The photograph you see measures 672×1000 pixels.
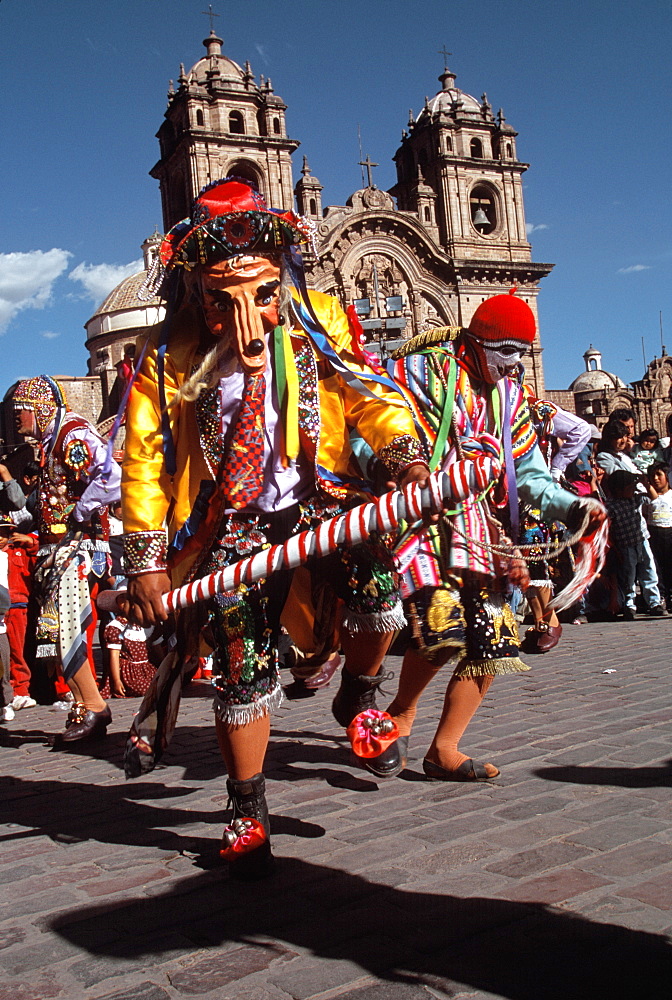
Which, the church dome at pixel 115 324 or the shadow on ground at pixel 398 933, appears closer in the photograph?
the shadow on ground at pixel 398 933

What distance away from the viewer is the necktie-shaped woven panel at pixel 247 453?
10.0ft

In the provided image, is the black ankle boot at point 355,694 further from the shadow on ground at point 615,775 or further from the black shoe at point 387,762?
the shadow on ground at point 615,775

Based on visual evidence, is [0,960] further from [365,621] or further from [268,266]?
[268,266]

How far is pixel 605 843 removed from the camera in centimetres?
282

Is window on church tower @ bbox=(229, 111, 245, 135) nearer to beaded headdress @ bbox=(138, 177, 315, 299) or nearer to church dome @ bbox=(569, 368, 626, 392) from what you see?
church dome @ bbox=(569, 368, 626, 392)

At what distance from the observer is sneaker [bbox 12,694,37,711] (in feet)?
23.3

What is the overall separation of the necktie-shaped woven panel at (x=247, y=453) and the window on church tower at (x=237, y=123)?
138 ft

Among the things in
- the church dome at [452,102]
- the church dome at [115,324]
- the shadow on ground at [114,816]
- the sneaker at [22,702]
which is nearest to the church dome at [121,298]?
the church dome at [115,324]

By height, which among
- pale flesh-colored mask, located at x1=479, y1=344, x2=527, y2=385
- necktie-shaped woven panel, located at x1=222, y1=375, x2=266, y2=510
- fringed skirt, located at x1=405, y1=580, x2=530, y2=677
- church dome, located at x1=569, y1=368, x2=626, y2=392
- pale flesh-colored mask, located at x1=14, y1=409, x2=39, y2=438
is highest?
church dome, located at x1=569, y1=368, x2=626, y2=392

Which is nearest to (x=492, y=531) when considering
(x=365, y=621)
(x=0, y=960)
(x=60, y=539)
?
(x=365, y=621)

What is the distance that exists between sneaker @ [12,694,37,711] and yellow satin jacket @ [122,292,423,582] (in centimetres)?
448

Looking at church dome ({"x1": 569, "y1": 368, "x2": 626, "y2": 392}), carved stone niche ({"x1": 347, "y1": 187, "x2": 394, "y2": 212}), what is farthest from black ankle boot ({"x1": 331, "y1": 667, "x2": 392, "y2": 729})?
church dome ({"x1": 569, "y1": 368, "x2": 626, "y2": 392})

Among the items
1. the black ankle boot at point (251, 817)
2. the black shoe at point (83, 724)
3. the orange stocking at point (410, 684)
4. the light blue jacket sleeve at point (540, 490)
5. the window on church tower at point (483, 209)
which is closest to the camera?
the black ankle boot at point (251, 817)

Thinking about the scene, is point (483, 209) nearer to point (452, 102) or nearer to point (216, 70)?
point (452, 102)
